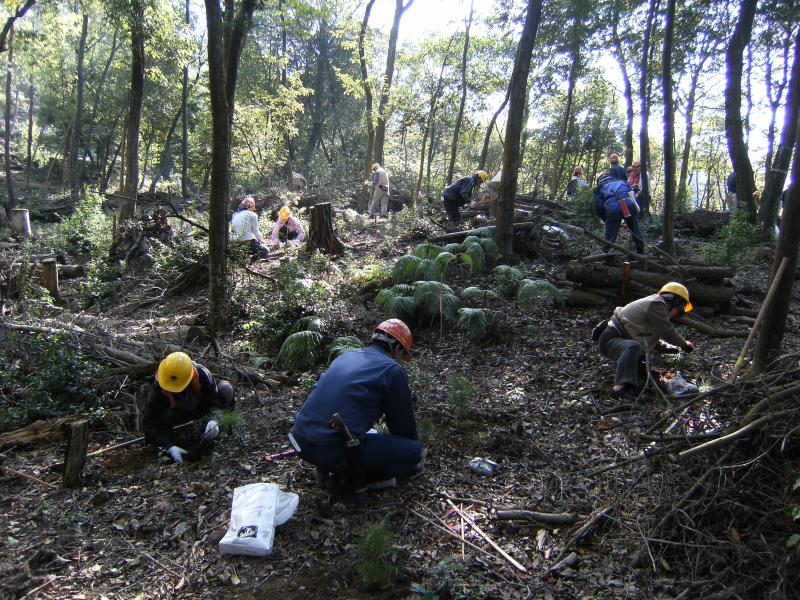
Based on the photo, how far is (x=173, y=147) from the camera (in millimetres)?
30281

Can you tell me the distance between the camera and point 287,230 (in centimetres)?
1312

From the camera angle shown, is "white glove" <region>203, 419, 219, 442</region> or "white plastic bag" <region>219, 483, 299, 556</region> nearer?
"white plastic bag" <region>219, 483, 299, 556</region>

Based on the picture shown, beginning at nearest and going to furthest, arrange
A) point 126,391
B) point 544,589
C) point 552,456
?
point 544,589
point 552,456
point 126,391

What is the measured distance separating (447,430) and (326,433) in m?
1.74

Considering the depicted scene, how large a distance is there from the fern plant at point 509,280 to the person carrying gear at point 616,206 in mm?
2269

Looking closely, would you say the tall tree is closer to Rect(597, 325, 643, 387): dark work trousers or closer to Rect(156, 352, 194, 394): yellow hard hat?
Rect(156, 352, 194, 394): yellow hard hat

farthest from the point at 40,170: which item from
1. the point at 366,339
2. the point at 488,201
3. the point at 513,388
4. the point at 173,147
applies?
the point at 513,388

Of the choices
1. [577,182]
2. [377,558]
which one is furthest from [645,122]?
[377,558]

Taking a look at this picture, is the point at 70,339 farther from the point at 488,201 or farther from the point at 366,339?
the point at 488,201

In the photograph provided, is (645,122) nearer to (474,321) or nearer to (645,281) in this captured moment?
(645,281)

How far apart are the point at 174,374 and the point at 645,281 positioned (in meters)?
6.30

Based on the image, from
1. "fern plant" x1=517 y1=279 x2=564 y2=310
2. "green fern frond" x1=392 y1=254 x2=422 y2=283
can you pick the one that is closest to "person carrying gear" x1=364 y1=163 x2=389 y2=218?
"green fern frond" x1=392 y1=254 x2=422 y2=283

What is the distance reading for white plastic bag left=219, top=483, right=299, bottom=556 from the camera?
11.2 feet

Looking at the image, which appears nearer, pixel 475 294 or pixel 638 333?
pixel 638 333
